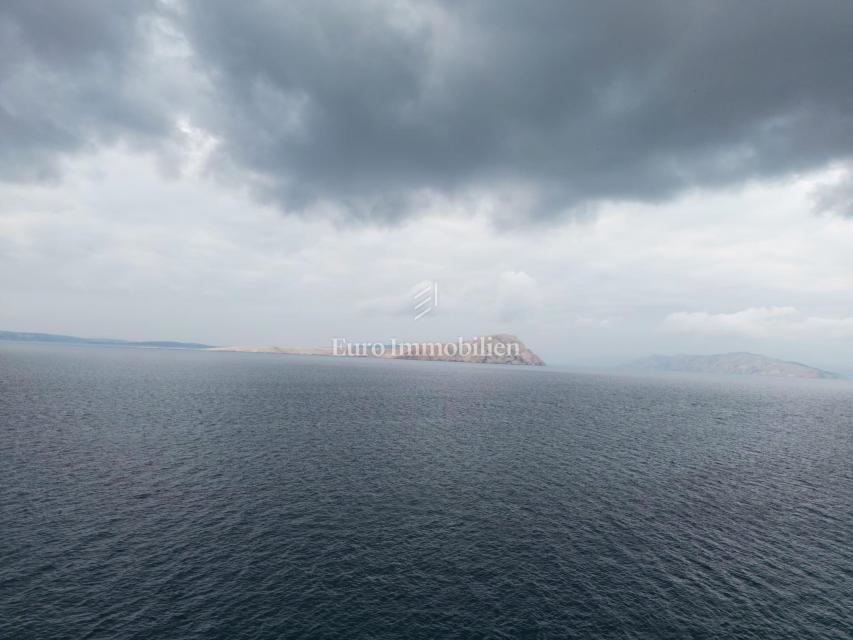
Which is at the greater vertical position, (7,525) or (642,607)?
(7,525)

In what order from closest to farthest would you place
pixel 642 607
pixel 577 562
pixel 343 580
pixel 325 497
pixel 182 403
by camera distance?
pixel 642 607 < pixel 343 580 < pixel 577 562 < pixel 325 497 < pixel 182 403

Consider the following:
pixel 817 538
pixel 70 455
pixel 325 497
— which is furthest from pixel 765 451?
pixel 70 455

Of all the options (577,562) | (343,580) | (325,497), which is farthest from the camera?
(325,497)

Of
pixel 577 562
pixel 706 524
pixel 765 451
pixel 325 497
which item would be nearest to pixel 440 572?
pixel 577 562

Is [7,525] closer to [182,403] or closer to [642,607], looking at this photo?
[642,607]

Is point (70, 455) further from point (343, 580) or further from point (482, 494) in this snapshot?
point (482, 494)

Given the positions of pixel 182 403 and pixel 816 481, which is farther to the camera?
pixel 182 403
